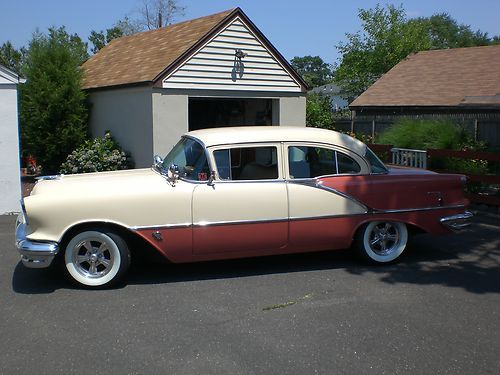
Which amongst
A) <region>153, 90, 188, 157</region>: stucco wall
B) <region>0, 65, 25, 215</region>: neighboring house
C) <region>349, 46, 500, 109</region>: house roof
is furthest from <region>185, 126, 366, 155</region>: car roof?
<region>349, 46, 500, 109</region>: house roof

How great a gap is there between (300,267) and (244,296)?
3.98ft

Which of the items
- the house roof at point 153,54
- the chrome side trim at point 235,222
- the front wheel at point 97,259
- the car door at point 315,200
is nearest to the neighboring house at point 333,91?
the house roof at point 153,54

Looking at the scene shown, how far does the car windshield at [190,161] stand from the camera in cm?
584

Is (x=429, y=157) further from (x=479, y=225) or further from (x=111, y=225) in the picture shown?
(x=111, y=225)

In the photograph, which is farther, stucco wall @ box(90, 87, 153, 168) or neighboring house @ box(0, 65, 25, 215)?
stucco wall @ box(90, 87, 153, 168)

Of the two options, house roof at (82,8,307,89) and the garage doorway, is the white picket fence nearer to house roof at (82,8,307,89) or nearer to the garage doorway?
house roof at (82,8,307,89)

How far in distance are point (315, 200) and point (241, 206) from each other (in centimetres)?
83

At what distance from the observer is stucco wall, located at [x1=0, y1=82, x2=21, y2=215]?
969cm

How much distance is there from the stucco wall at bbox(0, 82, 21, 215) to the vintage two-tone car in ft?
13.7

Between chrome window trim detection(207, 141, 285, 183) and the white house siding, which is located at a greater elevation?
the white house siding

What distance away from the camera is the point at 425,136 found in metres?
13.3

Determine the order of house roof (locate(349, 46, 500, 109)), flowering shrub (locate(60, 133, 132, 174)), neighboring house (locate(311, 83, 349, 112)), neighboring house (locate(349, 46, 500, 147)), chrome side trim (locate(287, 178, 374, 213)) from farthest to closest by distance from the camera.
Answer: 1. neighboring house (locate(311, 83, 349, 112))
2. house roof (locate(349, 46, 500, 109))
3. neighboring house (locate(349, 46, 500, 147))
4. flowering shrub (locate(60, 133, 132, 174))
5. chrome side trim (locate(287, 178, 374, 213))

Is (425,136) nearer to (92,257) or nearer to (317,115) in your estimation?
(317,115)

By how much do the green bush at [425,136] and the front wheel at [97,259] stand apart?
30.1ft
